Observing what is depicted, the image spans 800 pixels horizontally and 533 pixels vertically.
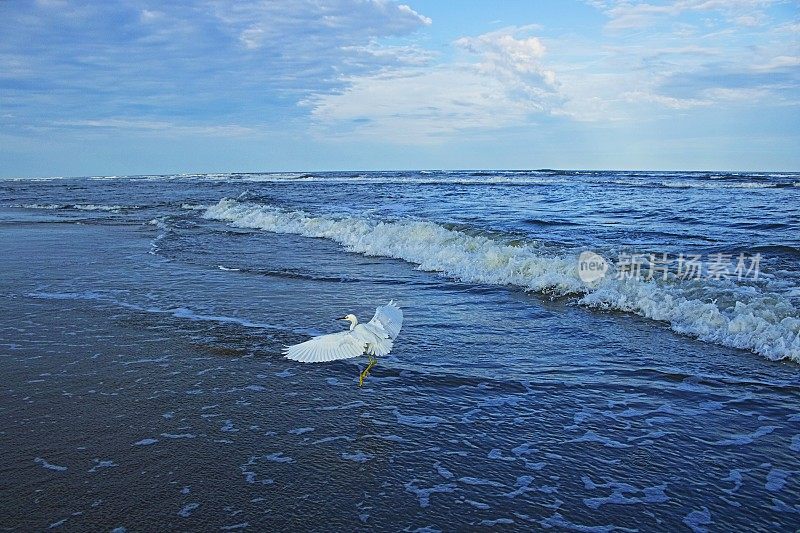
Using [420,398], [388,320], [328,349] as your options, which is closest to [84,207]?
[388,320]

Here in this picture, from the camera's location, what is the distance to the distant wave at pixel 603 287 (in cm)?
695

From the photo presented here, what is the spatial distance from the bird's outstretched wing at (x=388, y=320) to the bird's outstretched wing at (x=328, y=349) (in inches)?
16.5

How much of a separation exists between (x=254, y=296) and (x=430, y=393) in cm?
484

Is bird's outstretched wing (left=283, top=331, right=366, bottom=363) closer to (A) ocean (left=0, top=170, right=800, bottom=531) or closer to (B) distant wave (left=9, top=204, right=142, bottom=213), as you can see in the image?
(A) ocean (left=0, top=170, right=800, bottom=531)

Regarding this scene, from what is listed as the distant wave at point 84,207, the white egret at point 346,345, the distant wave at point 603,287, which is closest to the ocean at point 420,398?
the distant wave at point 603,287

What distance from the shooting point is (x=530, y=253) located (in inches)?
470

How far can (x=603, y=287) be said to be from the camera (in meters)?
9.34

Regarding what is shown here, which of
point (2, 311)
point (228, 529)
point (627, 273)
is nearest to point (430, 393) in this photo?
point (228, 529)

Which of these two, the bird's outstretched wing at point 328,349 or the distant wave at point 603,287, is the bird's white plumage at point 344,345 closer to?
the bird's outstretched wing at point 328,349

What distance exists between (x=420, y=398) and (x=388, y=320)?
0.93 meters

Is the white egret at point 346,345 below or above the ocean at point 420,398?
above

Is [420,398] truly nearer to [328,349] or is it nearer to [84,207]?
[328,349]

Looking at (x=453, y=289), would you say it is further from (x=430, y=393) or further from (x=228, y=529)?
(x=228, y=529)

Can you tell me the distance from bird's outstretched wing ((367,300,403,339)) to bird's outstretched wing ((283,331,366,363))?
420 millimetres
